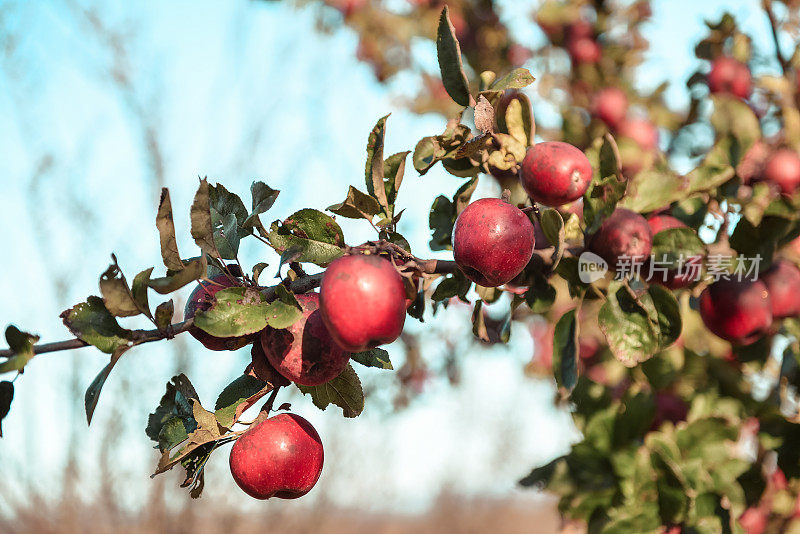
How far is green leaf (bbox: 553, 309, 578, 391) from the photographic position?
3.13ft

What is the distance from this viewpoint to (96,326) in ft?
2.37

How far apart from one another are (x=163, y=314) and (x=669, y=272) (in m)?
0.81

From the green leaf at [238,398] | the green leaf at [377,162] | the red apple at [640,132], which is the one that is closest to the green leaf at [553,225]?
the green leaf at [377,162]

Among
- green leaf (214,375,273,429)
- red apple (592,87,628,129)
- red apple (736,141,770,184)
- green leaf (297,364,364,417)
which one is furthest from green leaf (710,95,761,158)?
green leaf (214,375,273,429)

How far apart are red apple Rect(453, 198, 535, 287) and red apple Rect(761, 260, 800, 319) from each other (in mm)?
774

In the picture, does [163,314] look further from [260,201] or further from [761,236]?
[761,236]

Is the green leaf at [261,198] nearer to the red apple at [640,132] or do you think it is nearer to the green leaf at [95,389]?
the green leaf at [95,389]

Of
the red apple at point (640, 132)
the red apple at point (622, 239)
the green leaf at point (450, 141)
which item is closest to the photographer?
the green leaf at point (450, 141)

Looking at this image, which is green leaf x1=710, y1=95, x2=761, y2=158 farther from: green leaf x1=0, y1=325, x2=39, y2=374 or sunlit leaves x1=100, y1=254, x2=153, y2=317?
green leaf x1=0, y1=325, x2=39, y2=374

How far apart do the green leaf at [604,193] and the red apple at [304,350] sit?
17.8 inches

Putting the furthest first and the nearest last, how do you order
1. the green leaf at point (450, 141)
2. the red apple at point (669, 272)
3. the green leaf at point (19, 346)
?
the red apple at point (669, 272) < the green leaf at point (450, 141) < the green leaf at point (19, 346)

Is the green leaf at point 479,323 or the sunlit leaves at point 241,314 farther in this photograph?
the green leaf at point 479,323

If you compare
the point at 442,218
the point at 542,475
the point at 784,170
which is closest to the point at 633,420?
the point at 542,475

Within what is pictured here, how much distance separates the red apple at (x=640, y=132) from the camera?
234cm
